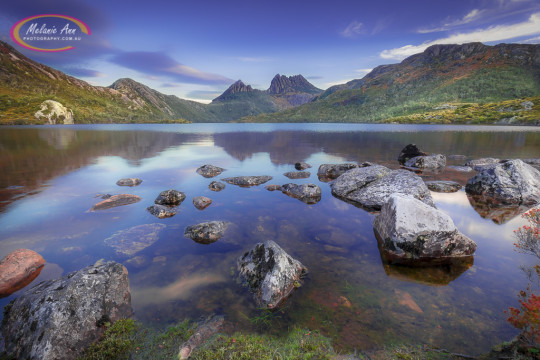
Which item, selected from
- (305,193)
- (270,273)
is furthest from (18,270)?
(305,193)

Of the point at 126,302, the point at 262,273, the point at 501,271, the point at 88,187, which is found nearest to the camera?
the point at 126,302

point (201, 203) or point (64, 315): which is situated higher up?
point (64, 315)

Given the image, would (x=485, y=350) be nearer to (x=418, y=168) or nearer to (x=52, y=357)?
(x=52, y=357)

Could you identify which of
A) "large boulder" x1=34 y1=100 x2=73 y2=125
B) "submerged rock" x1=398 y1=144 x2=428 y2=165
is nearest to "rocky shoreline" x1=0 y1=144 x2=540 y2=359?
"submerged rock" x1=398 y1=144 x2=428 y2=165

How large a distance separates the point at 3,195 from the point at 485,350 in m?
25.6

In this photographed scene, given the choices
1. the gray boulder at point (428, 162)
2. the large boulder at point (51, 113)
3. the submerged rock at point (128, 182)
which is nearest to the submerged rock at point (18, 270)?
the submerged rock at point (128, 182)

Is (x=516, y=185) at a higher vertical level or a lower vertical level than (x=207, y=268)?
higher

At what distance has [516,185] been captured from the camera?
14.9 metres

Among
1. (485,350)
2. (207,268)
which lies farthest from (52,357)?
(485,350)

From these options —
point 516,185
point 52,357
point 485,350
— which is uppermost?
point 516,185

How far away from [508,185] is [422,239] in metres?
12.1

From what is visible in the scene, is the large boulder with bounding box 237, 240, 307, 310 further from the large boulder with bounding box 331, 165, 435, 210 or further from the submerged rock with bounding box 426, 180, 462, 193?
the submerged rock with bounding box 426, 180, 462, 193

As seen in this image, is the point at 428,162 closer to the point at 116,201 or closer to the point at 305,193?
the point at 305,193

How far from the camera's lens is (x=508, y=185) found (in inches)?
591
